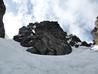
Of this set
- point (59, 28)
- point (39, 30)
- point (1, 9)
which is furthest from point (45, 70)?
point (1, 9)

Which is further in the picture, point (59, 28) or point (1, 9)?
point (1, 9)

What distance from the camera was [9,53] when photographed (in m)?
28.1

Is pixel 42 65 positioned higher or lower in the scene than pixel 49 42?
lower

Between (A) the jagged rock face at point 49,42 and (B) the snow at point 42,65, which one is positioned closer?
(B) the snow at point 42,65

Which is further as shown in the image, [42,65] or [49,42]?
[49,42]

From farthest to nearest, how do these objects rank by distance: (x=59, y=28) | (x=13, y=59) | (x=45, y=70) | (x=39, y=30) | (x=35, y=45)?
(x=59, y=28) < (x=39, y=30) < (x=35, y=45) < (x=13, y=59) < (x=45, y=70)

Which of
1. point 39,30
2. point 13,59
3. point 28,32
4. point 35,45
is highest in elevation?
point 28,32

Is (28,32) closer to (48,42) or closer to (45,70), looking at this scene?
(48,42)

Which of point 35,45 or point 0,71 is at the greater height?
point 35,45

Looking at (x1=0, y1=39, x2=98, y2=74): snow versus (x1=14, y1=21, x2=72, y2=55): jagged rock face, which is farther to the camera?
(x1=14, y1=21, x2=72, y2=55): jagged rock face

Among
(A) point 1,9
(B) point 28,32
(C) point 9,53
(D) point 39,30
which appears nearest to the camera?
(C) point 9,53

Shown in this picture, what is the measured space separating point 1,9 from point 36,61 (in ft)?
93.9

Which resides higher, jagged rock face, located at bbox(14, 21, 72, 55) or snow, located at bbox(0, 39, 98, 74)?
jagged rock face, located at bbox(14, 21, 72, 55)

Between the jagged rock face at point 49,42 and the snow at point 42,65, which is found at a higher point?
the jagged rock face at point 49,42
